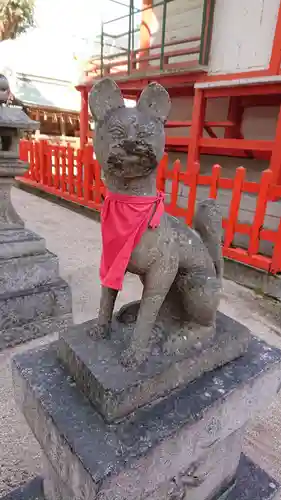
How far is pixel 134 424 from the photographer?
84 cm

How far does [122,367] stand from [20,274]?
4.37 ft

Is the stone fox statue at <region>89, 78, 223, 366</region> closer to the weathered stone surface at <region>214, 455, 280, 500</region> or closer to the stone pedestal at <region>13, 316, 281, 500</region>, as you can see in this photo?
the stone pedestal at <region>13, 316, 281, 500</region>

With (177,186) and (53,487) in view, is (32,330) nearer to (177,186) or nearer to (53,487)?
(53,487)

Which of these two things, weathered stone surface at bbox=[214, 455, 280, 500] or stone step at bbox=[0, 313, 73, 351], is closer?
weathered stone surface at bbox=[214, 455, 280, 500]

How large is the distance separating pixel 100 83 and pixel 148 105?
120 millimetres

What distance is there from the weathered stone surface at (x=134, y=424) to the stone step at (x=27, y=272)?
102 cm

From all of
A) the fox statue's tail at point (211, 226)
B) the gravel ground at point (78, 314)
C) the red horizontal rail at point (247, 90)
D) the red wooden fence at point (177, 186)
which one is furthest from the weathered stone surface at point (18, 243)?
the red horizontal rail at point (247, 90)

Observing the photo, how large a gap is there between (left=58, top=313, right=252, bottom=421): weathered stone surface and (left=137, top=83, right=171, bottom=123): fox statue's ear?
0.63m

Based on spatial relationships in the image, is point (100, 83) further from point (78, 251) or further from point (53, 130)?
point (53, 130)

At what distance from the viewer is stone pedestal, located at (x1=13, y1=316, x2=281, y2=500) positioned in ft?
2.54

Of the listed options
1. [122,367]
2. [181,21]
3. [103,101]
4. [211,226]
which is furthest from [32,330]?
[181,21]

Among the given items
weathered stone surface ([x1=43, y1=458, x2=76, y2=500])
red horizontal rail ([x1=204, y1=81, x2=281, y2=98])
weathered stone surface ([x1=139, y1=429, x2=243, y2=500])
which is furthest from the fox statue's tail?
red horizontal rail ([x1=204, y1=81, x2=281, y2=98])

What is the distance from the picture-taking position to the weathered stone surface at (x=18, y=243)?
2037mm

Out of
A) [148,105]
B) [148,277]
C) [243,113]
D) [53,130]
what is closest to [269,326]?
[148,277]
